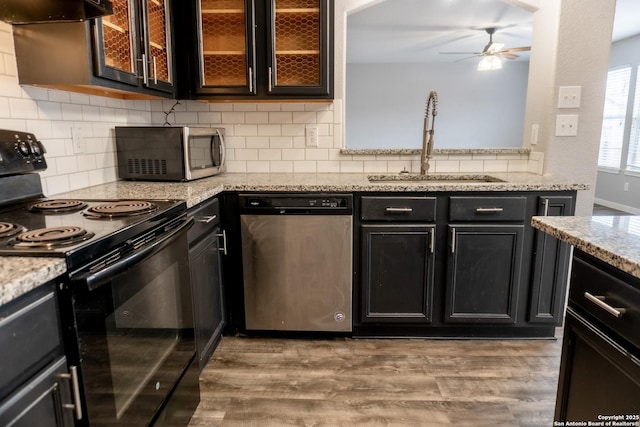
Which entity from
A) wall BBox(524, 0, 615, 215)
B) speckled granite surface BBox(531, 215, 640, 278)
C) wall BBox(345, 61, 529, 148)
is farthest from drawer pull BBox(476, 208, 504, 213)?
wall BBox(345, 61, 529, 148)

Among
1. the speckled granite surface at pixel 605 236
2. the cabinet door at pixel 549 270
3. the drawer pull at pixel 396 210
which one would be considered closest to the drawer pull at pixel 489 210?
the cabinet door at pixel 549 270

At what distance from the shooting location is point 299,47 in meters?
2.48

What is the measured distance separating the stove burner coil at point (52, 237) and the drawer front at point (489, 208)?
1.75 m

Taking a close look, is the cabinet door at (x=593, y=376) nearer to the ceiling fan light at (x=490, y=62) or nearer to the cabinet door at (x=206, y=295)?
the cabinet door at (x=206, y=295)

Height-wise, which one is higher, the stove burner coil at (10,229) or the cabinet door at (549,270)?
the stove burner coil at (10,229)

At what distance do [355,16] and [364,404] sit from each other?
13.0 ft

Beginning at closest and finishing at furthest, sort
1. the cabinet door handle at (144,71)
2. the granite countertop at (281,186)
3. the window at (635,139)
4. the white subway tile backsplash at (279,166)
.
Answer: the granite countertop at (281,186), the cabinet door handle at (144,71), the white subway tile backsplash at (279,166), the window at (635,139)

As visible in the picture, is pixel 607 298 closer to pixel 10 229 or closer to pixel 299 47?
pixel 10 229

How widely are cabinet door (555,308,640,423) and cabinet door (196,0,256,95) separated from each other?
199 centimetres

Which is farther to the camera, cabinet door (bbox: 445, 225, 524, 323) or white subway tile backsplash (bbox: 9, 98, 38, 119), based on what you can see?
cabinet door (bbox: 445, 225, 524, 323)

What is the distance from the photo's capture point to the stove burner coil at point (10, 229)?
43.8 inches

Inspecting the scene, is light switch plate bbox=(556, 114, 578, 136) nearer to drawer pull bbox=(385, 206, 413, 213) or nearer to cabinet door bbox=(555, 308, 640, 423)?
drawer pull bbox=(385, 206, 413, 213)

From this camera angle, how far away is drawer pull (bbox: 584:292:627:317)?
96 cm

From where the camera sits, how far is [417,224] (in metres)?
2.24
